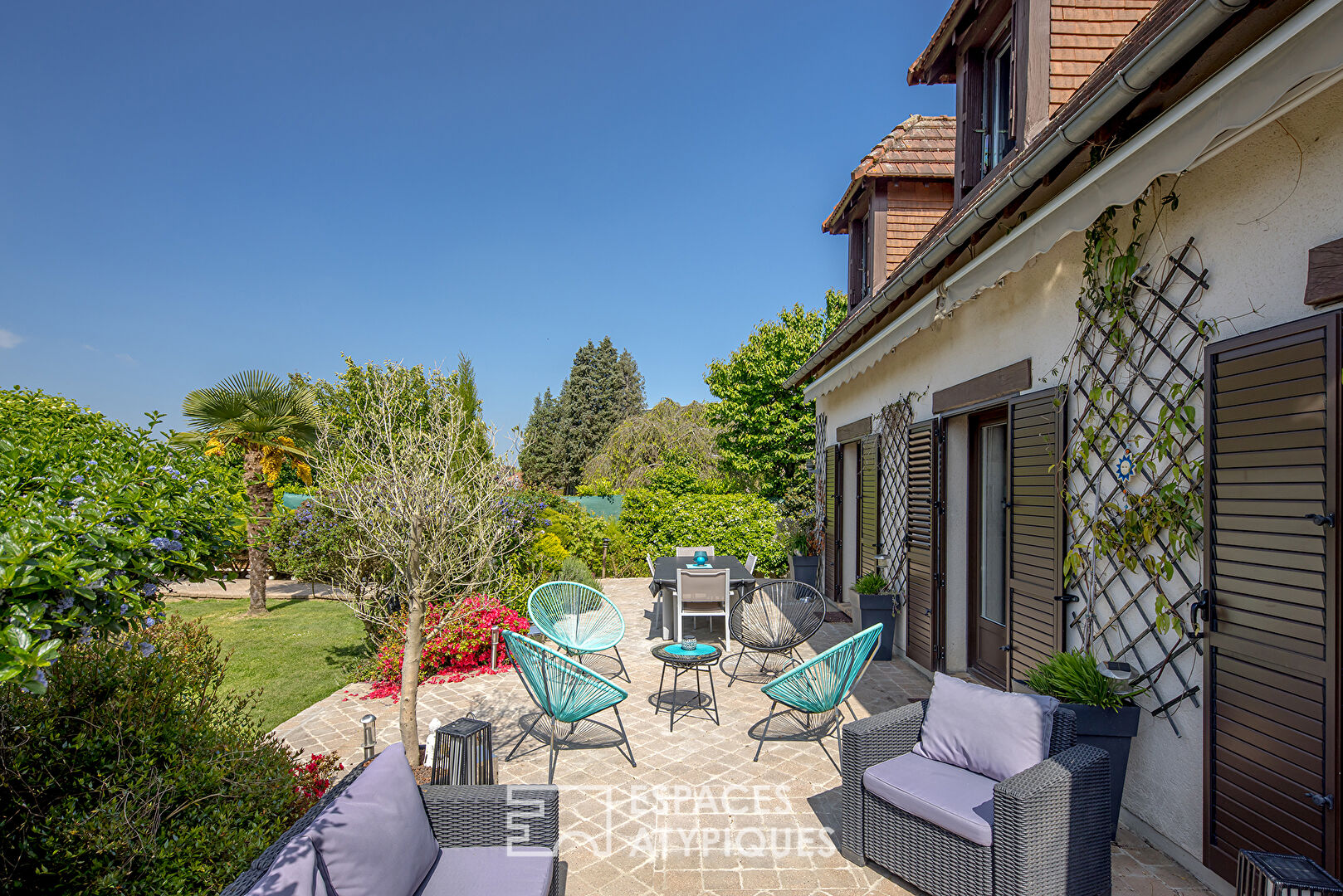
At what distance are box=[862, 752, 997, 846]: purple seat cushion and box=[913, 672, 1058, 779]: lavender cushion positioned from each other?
0.08 metres

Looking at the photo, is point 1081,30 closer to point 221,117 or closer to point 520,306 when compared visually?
point 221,117

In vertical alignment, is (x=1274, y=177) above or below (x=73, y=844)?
above

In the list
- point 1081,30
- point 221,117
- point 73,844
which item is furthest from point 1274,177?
point 221,117

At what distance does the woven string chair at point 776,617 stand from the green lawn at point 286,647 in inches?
178

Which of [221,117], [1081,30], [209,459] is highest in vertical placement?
[221,117]

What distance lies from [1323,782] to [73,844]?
16.1 ft

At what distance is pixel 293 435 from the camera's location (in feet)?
41.7

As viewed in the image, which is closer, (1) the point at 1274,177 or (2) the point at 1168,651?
(1) the point at 1274,177

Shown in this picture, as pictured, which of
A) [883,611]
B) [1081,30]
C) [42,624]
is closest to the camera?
[42,624]

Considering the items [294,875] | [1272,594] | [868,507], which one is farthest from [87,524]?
[868,507]

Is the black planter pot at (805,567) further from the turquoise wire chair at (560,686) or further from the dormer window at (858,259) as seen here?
the turquoise wire chair at (560,686)

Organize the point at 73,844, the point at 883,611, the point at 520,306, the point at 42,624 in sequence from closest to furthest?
the point at 42,624 → the point at 73,844 → the point at 883,611 → the point at 520,306

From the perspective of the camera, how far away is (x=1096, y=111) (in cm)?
296

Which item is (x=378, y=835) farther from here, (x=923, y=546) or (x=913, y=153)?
(x=913, y=153)
